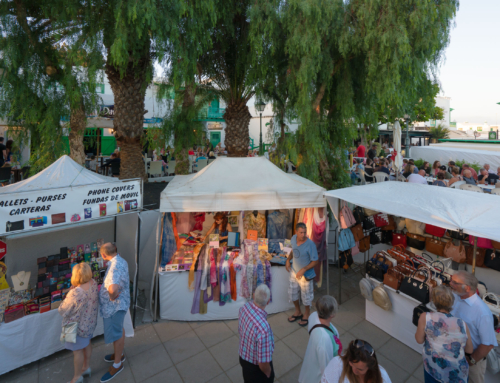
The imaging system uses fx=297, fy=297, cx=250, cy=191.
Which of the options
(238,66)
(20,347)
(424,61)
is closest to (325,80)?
(424,61)

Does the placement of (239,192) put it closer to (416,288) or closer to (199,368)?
(199,368)

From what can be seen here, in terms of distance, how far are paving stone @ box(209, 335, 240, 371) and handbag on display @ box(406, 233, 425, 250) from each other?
3568mm

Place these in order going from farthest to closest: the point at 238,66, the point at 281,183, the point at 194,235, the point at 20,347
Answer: the point at 238,66 < the point at 194,235 < the point at 281,183 < the point at 20,347

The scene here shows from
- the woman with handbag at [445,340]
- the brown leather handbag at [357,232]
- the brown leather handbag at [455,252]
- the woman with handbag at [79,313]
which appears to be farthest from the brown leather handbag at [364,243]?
the woman with handbag at [79,313]

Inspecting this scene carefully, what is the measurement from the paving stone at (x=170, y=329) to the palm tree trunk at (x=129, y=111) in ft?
14.6

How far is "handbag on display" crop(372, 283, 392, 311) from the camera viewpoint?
4350 mm

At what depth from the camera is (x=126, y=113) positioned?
7668mm

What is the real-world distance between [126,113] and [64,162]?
3.14 m

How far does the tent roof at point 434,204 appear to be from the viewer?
A: 3570 mm

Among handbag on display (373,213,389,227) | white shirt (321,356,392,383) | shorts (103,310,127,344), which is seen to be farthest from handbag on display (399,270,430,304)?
shorts (103,310,127,344)

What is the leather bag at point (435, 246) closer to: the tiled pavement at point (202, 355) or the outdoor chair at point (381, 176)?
the tiled pavement at point (202, 355)

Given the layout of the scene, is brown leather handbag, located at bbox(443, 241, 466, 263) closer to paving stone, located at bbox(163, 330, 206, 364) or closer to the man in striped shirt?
the man in striped shirt

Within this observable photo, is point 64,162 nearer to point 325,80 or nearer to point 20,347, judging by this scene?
point 20,347

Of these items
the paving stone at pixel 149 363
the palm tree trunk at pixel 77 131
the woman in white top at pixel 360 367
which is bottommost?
the paving stone at pixel 149 363
